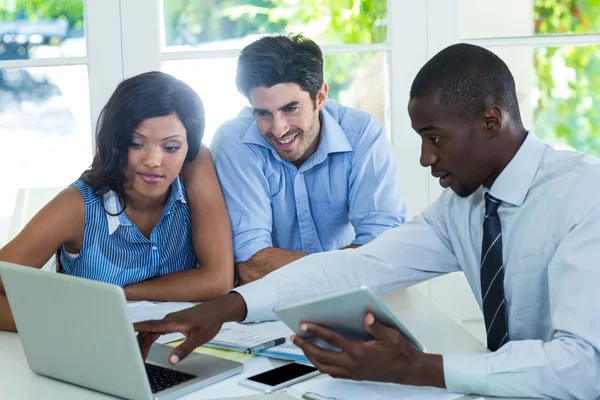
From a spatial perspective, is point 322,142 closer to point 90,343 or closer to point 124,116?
point 124,116

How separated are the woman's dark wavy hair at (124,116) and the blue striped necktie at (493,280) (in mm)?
971

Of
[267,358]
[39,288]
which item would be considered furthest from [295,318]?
[39,288]

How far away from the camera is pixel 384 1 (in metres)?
2.95

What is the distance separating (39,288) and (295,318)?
17.9 inches

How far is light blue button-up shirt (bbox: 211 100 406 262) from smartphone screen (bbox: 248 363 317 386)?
0.93m

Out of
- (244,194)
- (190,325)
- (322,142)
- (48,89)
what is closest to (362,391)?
(190,325)

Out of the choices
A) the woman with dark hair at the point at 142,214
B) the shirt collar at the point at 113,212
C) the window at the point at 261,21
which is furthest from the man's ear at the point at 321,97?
the shirt collar at the point at 113,212

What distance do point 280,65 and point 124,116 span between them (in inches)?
20.8

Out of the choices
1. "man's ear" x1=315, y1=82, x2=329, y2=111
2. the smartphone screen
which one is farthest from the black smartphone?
"man's ear" x1=315, y1=82, x2=329, y2=111

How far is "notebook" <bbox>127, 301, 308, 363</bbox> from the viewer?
1.50 meters

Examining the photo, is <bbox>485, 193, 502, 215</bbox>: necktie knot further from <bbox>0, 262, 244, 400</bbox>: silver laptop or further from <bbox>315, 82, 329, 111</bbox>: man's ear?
<bbox>315, 82, 329, 111</bbox>: man's ear

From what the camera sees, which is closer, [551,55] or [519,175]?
[519,175]

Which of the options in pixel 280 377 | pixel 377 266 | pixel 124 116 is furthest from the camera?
pixel 124 116

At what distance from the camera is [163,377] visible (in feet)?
4.51
